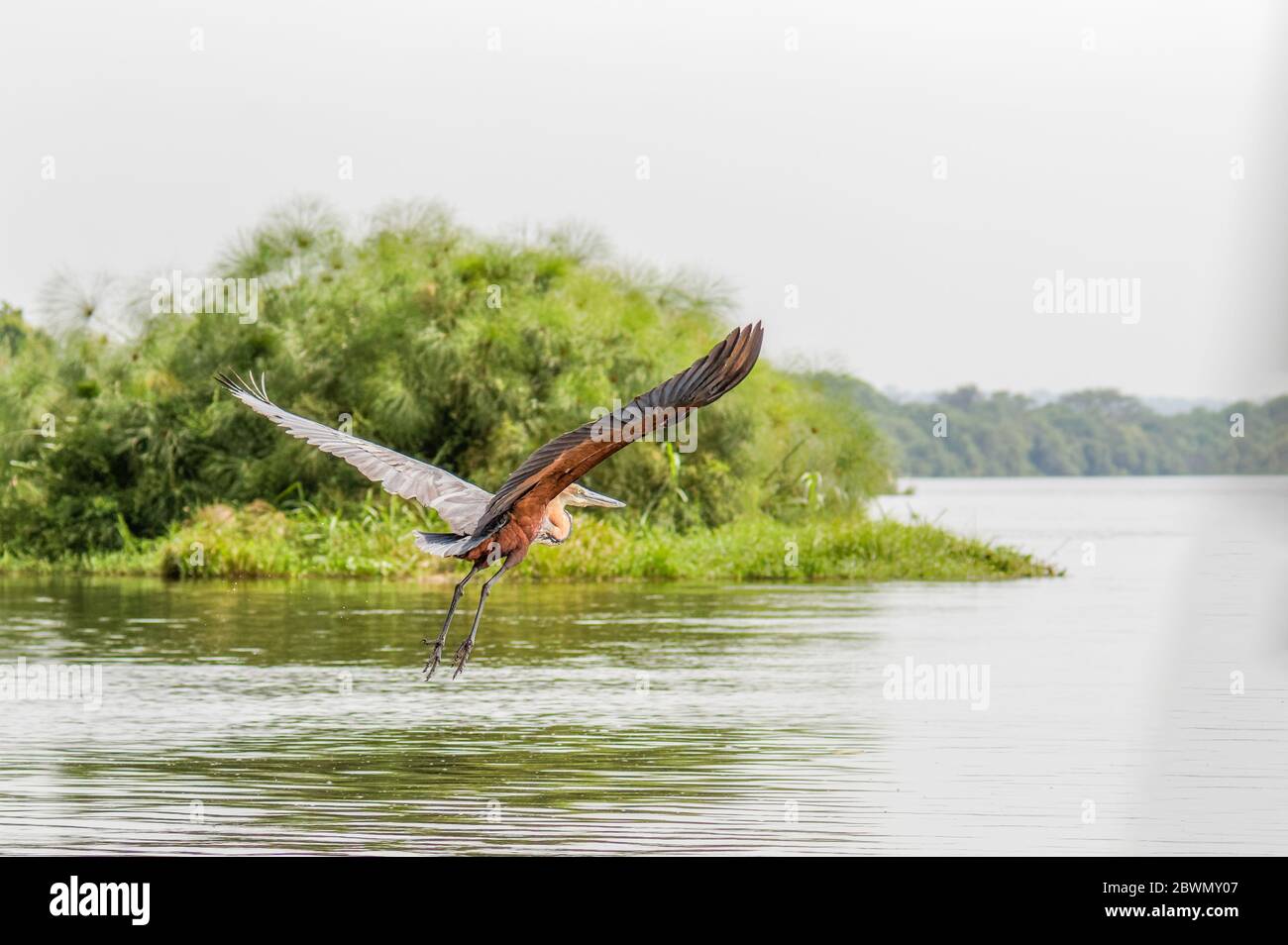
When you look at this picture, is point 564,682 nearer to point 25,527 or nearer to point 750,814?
point 750,814

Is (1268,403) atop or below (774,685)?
atop

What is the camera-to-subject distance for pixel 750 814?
10.8 m

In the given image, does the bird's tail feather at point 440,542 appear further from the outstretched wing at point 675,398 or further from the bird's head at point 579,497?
the outstretched wing at point 675,398

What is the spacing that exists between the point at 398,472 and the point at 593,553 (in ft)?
55.9

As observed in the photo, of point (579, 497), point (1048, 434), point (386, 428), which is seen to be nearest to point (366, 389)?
point (386, 428)

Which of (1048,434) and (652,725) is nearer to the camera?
(652,725)

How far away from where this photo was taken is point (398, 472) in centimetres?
1034

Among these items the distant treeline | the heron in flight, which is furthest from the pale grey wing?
the distant treeline

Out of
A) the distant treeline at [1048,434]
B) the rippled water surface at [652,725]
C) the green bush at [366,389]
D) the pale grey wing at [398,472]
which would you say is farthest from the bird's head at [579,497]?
the distant treeline at [1048,434]

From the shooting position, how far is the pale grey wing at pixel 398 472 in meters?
10.0

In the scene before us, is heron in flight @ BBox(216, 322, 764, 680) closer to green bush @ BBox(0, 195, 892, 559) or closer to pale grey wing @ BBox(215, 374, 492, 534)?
pale grey wing @ BBox(215, 374, 492, 534)

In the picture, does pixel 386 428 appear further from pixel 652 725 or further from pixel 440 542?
pixel 440 542
